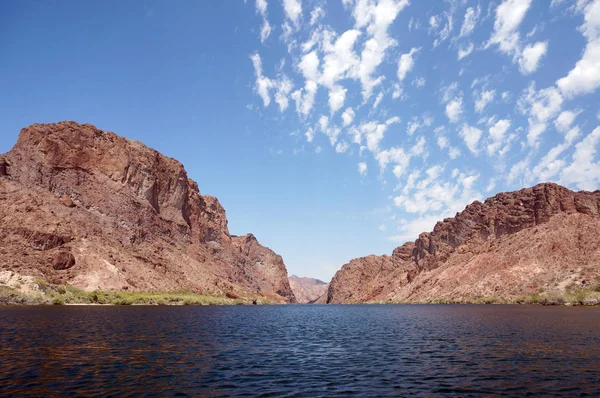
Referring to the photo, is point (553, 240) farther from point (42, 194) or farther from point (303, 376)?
point (42, 194)

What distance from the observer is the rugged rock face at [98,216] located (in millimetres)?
103188

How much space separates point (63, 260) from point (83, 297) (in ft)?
63.1

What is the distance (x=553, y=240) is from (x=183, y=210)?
146 metres

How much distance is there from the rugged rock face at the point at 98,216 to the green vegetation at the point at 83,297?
848 cm

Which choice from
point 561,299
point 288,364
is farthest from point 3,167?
point 561,299

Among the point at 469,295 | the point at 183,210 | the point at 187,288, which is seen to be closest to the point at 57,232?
the point at 187,288

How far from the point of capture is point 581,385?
61.0 feet

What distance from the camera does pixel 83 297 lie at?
89250 mm

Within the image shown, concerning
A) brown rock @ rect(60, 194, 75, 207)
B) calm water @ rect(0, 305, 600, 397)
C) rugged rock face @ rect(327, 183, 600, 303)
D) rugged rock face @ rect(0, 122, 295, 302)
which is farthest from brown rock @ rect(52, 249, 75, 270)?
rugged rock face @ rect(327, 183, 600, 303)

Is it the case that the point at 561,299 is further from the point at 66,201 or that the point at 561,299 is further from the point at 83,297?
the point at 66,201

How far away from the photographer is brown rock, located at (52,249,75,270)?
101750mm

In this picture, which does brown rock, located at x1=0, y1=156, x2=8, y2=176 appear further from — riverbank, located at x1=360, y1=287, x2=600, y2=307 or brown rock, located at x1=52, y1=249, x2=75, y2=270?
riverbank, located at x1=360, y1=287, x2=600, y2=307

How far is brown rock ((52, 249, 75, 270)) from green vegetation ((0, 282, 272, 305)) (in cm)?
1116

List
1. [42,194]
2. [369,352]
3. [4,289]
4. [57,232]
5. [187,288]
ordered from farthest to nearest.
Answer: [187,288]
[42,194]
[57,232]
[4,289]
[369,352]
